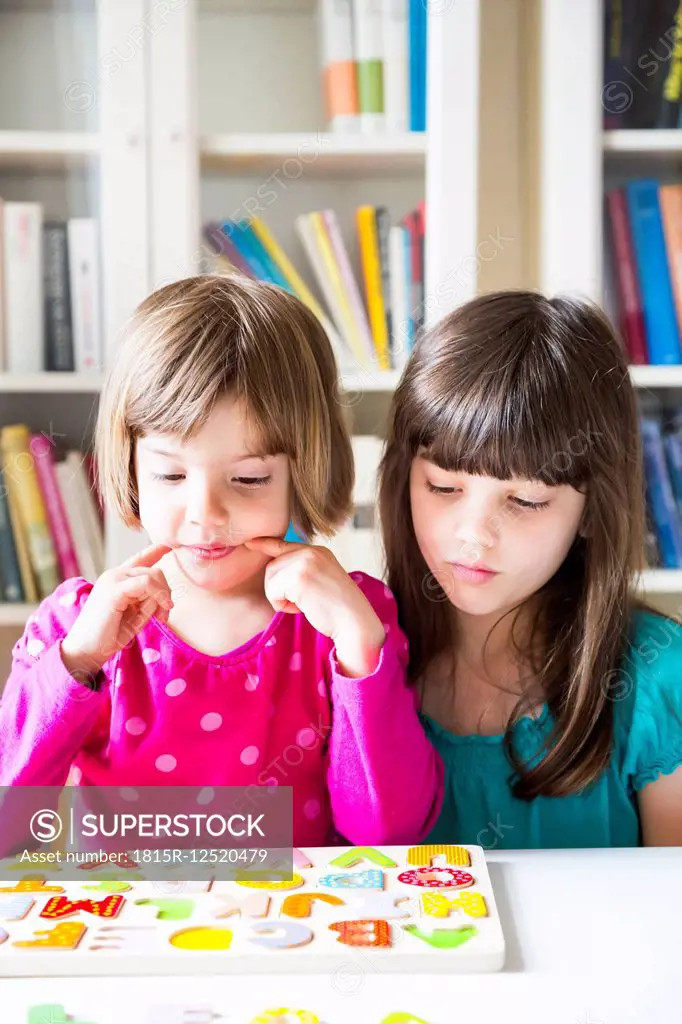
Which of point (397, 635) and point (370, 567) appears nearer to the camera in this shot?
point (397, 635)

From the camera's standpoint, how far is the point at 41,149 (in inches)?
68.4

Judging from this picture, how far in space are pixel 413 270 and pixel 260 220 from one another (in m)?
0.28

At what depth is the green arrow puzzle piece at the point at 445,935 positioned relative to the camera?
0.65 meters

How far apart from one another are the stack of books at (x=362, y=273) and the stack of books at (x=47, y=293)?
0.83ft

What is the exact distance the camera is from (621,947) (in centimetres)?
67

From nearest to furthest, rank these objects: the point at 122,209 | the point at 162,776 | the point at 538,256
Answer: the point at 162,776, the point at 122,209, the point at 538,256

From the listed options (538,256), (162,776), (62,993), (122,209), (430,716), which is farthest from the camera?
(538,256)

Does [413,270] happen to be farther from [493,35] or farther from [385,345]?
[493,35]

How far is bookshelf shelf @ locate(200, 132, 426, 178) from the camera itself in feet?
5.62

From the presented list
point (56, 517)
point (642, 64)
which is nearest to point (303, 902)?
point (56, 517)

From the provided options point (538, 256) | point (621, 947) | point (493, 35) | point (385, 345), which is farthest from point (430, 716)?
point (493, 35)

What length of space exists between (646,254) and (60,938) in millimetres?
1509

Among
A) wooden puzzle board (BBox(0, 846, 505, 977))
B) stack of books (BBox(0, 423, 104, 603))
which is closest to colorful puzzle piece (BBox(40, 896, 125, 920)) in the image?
wooden puzzle board (BBox(0, 846, 505, 977))

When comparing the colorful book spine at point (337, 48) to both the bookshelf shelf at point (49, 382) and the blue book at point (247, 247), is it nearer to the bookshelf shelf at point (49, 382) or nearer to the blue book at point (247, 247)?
the blue book at point (247, 247)
